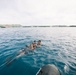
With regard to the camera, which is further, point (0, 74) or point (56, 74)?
point (0, 74)

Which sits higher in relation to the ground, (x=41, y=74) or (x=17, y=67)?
(x=41, y=74)

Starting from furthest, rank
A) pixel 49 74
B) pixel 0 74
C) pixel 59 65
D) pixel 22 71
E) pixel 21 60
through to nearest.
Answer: pixel 21 60 → pixel 59 65 → pixel 22 71 → pixel 0 74 → pixel 49 74

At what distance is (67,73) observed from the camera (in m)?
9.70

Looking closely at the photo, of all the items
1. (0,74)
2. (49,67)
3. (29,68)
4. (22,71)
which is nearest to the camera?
(49,67)

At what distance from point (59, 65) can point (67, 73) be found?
1967mm

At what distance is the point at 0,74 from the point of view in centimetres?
927

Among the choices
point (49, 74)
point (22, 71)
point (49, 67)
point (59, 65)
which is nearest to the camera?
point (49, 74)

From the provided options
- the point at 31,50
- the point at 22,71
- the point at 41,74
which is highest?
the point at 41,74

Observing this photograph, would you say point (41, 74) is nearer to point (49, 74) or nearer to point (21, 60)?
point (49, 74)

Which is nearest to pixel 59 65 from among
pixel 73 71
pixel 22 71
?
pixel 73 71

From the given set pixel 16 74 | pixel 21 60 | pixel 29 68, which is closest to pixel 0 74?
pixel 16 74

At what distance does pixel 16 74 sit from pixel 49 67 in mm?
3899

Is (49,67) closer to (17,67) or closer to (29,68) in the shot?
(29,68)

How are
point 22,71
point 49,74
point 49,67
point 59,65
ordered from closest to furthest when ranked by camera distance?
point 49,74 → point 49,67 → point 22,71 → point 59,65
